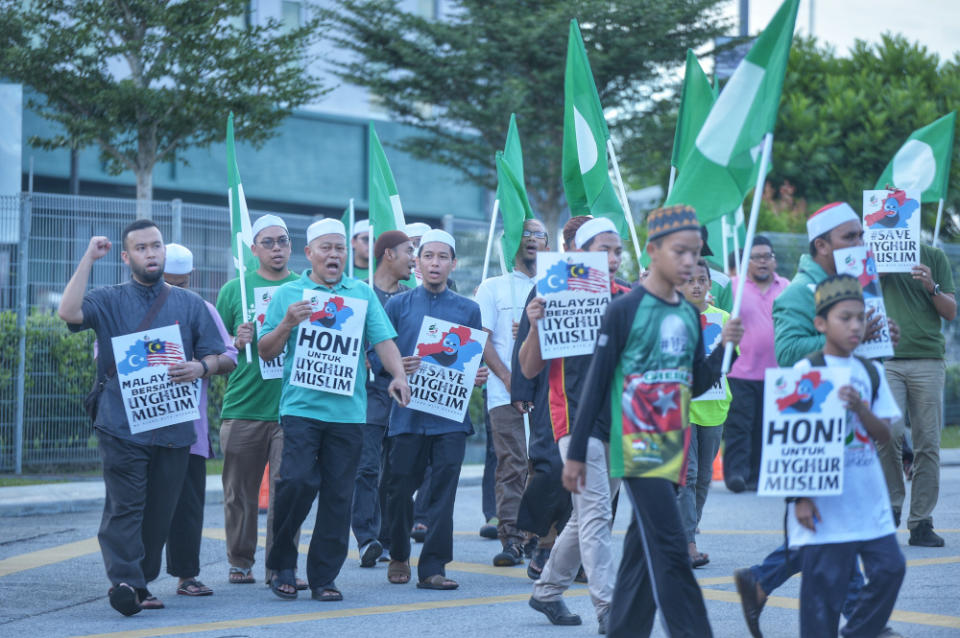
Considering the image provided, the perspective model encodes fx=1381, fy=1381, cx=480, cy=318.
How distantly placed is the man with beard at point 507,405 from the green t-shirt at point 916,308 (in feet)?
8.03

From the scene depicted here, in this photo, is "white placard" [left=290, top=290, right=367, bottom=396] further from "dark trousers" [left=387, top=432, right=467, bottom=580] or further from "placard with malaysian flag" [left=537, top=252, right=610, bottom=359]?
"placard with malaysian flag" [left=537, top=252, right=610, bottom=359]

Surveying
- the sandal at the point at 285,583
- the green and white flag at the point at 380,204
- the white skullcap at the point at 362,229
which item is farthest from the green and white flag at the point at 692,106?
the sandal at the point at 285,583

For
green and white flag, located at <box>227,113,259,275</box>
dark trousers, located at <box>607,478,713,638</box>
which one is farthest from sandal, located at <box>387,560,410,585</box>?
dark trousers, located at <box>607,478,713,638</box>

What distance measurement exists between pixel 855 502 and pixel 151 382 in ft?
13.6

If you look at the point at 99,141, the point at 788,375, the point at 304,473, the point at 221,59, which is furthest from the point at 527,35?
the point at 788,375

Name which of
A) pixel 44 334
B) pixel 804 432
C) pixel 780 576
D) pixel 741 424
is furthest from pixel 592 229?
pixel 44 334

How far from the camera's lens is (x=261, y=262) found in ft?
30.4

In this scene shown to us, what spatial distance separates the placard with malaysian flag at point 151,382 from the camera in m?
7.86

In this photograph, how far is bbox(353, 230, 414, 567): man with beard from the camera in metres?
9.80

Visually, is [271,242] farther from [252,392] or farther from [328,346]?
[328,346]

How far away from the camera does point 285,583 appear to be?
816 centimetres

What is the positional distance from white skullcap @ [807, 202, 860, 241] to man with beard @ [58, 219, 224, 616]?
3.58m

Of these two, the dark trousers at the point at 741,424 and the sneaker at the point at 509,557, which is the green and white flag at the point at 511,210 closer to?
the sneaker at the point at 509,557

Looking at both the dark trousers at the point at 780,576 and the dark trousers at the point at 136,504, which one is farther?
the dark trousers at the point at 136,504
